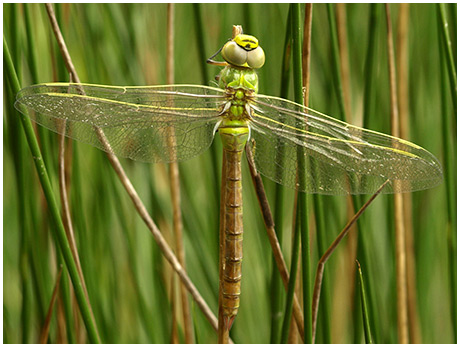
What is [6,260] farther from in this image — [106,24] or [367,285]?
[367,285]

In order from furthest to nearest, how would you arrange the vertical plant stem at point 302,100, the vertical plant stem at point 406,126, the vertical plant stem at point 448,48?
the vertical plant stem at point 406,126
the vertical plant stem at point 448,48
the vertical plant stem at point 302,100

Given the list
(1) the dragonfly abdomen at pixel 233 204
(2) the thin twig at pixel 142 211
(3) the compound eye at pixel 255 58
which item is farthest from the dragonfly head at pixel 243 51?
(2) the thin twig at pixel 142 211

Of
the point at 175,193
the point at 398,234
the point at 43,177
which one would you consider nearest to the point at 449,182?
the point at 398,234

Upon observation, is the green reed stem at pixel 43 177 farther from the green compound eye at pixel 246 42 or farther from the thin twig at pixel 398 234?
the thin twig at pixel 398 234

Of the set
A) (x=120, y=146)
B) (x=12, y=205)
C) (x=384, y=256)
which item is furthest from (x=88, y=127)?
Answer: (x=384, y=256)

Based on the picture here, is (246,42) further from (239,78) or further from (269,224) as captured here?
(269,224)

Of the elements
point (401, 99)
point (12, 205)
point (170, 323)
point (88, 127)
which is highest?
point (401, 99)
